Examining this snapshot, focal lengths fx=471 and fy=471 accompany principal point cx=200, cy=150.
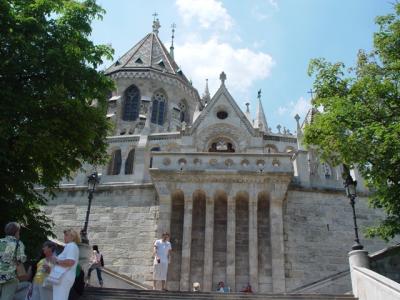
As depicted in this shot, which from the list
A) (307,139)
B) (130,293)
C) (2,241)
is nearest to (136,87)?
(307,139)

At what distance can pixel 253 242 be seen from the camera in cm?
1745

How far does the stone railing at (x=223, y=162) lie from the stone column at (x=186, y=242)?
1.35m

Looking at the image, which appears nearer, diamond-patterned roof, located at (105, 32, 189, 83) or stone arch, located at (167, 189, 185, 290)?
stone arch, located at (167, 189, 185, 290)

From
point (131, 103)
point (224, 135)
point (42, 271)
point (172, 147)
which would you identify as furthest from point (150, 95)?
point (42, 271)

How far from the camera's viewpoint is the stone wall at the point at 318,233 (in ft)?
58.4

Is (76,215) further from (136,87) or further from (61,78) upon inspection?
(136,87)

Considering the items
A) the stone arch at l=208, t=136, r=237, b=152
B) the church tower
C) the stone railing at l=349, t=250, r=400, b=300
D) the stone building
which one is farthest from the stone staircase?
the church tower

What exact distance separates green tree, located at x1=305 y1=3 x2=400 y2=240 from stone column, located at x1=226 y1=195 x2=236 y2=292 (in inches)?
199

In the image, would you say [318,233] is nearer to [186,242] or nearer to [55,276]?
[186,242]

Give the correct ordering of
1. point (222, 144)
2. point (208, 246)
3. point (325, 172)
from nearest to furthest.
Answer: point (208, 246)
point (222, 144)
point (325, 172)

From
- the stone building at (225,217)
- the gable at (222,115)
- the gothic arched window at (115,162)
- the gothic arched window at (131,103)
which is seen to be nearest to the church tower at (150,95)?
the gothic arched window at (131,103)

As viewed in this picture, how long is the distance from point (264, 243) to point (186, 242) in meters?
3.00

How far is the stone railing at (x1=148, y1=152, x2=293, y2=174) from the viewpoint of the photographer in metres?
18.7

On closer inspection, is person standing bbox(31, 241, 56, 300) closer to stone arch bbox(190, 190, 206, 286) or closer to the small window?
stone arch bbox(190, 190, 206, 286)
